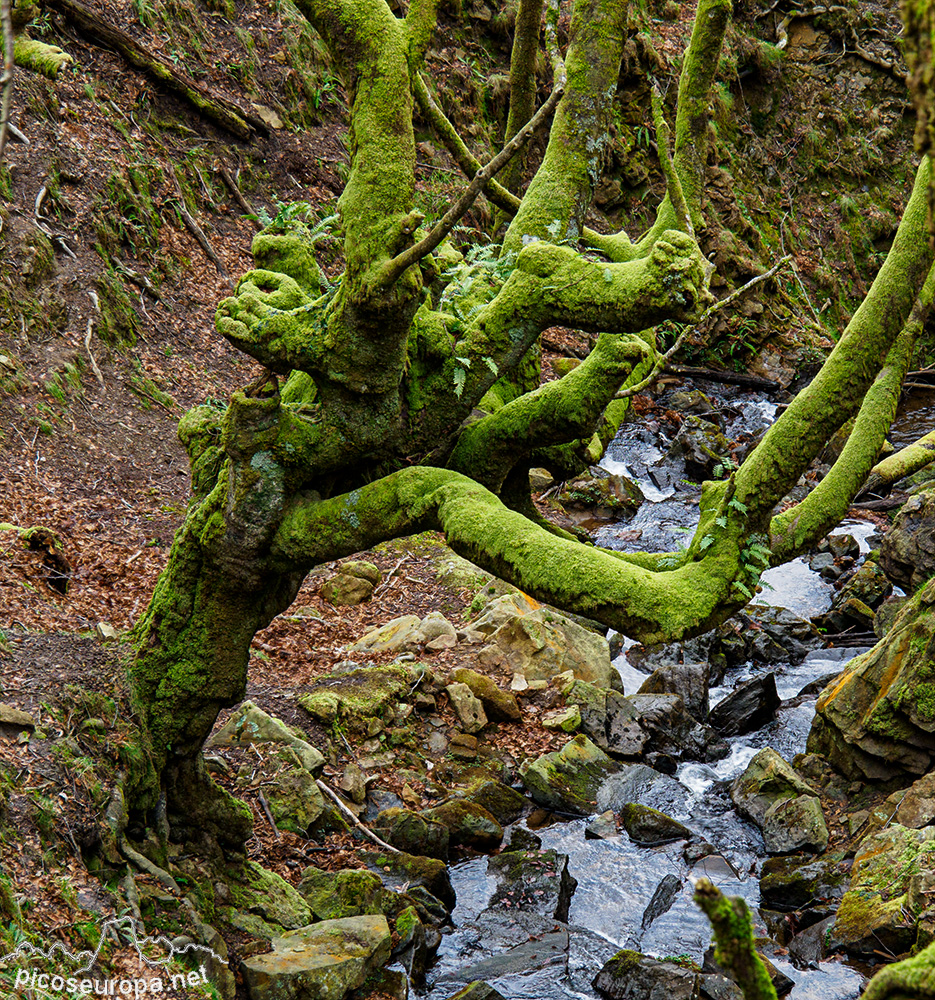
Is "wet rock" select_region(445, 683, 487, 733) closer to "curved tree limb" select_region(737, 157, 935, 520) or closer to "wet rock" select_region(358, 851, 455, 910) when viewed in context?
"wet rock" select_region(358, 851, 455, 910)

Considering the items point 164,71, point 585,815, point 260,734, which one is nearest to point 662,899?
point 585,815

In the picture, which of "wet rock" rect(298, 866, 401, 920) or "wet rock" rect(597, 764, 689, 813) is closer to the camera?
"wet rock" rect(298, 866, 401, 920)

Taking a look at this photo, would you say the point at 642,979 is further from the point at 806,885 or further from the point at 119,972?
the point at 119,972

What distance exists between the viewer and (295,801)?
698 centimetres

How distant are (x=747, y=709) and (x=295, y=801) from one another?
5115mm

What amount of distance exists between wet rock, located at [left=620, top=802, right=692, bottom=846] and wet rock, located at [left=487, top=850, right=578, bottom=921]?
32.1 inches

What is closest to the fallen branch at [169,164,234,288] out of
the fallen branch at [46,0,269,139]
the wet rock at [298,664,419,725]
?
the fallen branch at [46,0,269,139]

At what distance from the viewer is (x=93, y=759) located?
195 inches

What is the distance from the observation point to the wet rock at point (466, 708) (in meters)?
8.73

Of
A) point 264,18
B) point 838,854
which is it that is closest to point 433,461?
point 838,854

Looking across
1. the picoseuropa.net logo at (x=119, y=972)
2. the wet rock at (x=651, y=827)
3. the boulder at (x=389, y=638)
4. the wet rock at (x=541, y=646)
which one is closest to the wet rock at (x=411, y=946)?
the picoseuropa.net logo at (x=119, y=972)

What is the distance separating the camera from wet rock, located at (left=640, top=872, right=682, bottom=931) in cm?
700

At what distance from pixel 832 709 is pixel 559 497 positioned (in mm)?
6398

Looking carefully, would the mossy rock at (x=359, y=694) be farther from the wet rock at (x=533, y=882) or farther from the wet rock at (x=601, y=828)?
the wet rock at (x=601, y=828)
